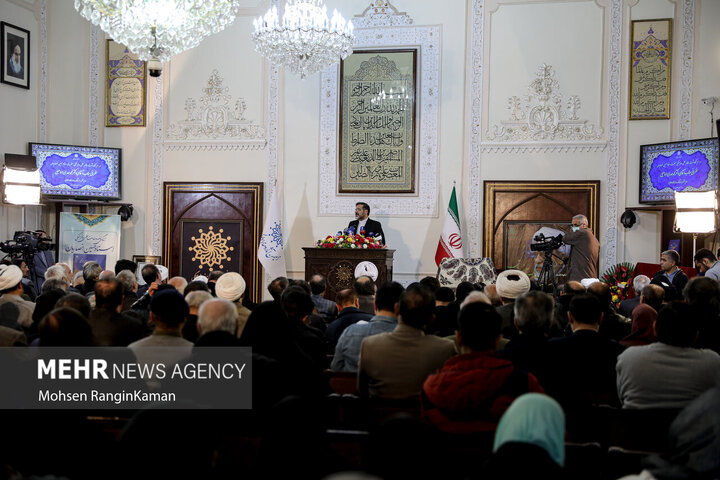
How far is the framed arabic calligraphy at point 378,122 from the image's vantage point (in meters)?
9.79

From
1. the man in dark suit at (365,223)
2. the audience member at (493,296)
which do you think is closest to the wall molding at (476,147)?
the man in dark suit at (365,223)

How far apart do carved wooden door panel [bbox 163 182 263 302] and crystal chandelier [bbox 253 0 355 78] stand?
272cm

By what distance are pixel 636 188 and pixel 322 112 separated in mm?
4405

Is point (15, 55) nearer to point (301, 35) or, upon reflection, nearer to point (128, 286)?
point (301, 35)

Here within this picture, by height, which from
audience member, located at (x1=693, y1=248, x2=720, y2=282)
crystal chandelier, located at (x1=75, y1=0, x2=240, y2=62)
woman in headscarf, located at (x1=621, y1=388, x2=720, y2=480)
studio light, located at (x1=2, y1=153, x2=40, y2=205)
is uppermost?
crystal chandelier, located at (x1=75, y1=0, x2=240, y2=62)

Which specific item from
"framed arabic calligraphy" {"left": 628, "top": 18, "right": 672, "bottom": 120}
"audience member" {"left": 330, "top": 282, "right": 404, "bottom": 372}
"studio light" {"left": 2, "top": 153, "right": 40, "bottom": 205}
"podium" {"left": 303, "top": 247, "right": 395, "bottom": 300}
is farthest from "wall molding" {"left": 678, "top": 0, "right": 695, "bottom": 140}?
"studio light" {"left": 2, "top": 153, "right": 40, "bottom": 205}

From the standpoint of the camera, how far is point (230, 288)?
186 inches

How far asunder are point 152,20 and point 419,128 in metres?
4.17

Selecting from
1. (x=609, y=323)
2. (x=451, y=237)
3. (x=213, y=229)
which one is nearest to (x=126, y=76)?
(x=213, y=229)

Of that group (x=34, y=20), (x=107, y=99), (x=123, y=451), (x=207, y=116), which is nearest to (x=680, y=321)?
(x=123, y=451)

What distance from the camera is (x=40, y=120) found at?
1034cm

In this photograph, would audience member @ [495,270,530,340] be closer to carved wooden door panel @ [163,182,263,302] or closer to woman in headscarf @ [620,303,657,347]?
woman in headscarf @ [620,303,657,347]

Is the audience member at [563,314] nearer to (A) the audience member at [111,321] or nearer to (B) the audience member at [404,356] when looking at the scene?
(B) the audience member at [404,356]

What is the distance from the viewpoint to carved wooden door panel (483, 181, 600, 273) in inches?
370
